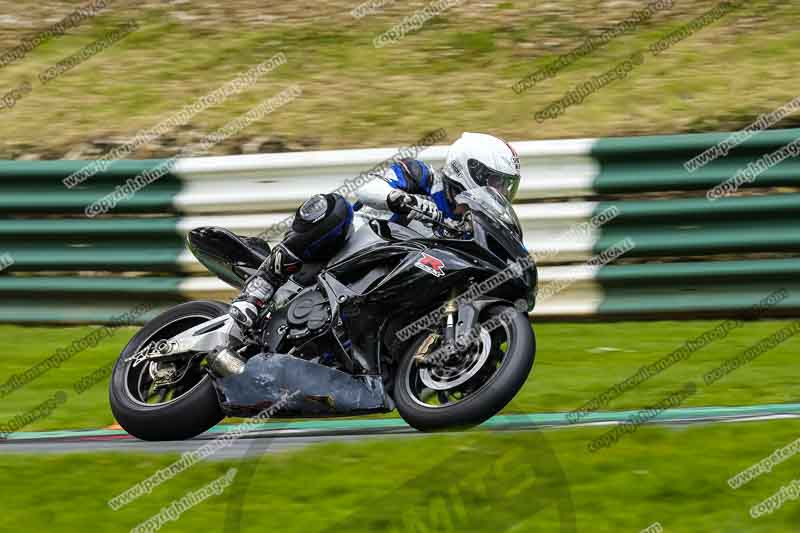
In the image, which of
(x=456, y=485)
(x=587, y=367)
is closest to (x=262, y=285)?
(x=456, y=485)

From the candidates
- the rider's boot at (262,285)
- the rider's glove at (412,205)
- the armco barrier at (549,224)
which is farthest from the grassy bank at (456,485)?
the armco barrier at (549,224)

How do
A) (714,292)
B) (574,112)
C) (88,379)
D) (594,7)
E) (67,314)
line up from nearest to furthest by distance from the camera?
(88,379), (714,292), (67,314), (574,112), (594,7)

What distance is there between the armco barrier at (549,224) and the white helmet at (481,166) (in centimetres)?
208

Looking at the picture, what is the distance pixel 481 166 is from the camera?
5.89 m

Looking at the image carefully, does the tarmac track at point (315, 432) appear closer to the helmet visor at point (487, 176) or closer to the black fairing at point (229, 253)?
the black fairing at point (229, 253)

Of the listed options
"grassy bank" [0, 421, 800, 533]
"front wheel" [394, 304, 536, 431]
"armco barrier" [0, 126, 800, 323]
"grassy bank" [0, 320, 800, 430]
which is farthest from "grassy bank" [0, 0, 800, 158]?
"grassy bank" [0, 421, 800, 533]

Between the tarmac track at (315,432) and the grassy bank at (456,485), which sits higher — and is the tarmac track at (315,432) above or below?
below

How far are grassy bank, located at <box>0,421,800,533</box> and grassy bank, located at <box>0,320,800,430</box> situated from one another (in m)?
0.74

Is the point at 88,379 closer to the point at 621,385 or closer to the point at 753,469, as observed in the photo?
the point at 621,385

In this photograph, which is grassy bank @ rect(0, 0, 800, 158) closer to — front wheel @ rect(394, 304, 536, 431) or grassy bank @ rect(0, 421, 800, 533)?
front wheel @ rect(394, 304, 536, 431)

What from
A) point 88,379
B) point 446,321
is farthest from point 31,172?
point 446,321

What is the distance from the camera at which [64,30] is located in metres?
12.3

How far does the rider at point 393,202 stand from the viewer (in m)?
5.89

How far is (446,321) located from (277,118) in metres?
4.85
